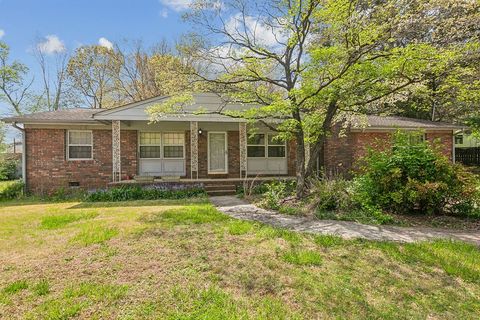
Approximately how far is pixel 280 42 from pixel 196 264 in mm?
7214

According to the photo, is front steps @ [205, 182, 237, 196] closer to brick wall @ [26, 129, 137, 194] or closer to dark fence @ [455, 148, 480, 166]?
brick wall @ [26, 129, 137, 194]

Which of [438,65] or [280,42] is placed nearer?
[438,65]

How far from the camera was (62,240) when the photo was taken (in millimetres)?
4914

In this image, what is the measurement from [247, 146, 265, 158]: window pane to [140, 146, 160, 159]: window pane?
173 inches

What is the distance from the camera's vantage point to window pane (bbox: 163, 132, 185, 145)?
1374 centimetres

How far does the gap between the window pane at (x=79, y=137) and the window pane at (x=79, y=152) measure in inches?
10.5

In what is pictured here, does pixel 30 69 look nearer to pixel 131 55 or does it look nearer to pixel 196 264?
pixel 131 55

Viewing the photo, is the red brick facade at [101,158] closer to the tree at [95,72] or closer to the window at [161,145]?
the window at [161,145]

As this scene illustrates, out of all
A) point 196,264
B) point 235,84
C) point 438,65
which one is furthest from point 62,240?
point 438,65

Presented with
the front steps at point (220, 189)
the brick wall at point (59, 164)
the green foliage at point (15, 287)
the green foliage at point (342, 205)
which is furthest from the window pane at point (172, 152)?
the green foliage at point (15, 287)

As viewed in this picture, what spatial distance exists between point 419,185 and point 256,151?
8572 mm

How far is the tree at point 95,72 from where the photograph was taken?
26058 mm

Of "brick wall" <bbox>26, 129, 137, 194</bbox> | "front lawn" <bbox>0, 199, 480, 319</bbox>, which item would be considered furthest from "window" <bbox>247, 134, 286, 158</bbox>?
"front lawn" <bbox>0, 199, 480, 319</bbox>

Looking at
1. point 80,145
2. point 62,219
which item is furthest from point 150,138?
point 62,219
